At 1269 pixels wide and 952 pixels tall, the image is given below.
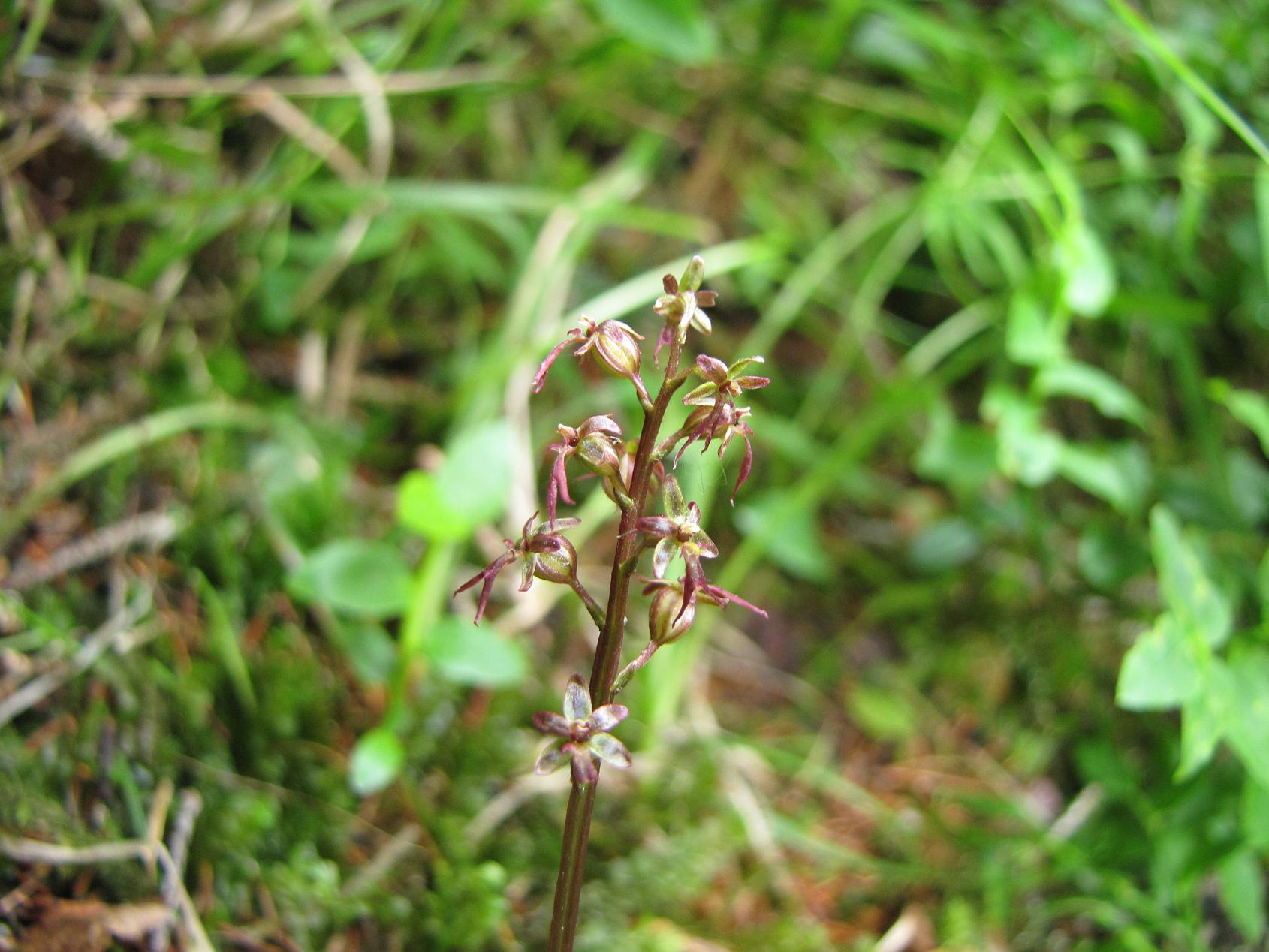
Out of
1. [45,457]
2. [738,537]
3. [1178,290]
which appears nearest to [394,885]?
[45,457]

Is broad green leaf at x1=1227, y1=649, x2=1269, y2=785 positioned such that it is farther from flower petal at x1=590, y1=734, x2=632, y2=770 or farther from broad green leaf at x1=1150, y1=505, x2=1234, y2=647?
flower petal at x1=590, y1=734, x2=632, y2=770

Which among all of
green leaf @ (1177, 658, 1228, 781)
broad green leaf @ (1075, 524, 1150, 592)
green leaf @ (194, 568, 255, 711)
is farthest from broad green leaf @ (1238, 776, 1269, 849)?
green leaf @ (194, 568, 255, 711)

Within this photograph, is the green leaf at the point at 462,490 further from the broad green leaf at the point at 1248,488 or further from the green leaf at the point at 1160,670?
the broad green leaf at the point at 1248,488

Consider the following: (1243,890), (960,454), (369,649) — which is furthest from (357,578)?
(1243,890)

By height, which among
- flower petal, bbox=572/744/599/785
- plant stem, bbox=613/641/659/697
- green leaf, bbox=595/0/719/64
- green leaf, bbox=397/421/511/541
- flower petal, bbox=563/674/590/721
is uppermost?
green leaf, bbox=595/0/719/64

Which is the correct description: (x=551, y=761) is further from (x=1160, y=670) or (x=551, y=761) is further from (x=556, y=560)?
(x=1160, y=670)

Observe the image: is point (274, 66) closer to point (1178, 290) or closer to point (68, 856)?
point (68, 856)
